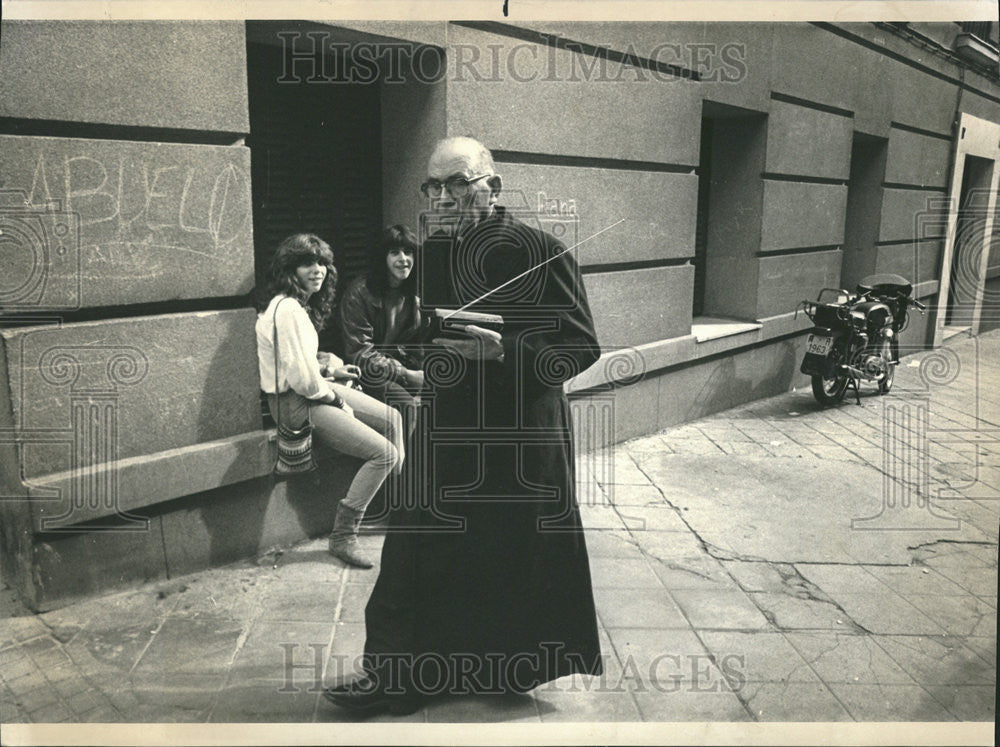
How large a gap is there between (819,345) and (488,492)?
556 cm

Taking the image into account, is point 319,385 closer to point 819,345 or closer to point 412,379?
point 412,379

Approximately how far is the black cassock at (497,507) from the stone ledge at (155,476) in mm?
1233

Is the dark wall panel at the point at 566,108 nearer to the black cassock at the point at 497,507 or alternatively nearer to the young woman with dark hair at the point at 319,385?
the young woman with dark hair at the point at 319,385

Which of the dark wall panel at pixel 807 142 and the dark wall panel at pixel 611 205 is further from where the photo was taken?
the dark wall panel at pixel 807 142

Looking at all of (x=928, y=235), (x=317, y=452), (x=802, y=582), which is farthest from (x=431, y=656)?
(x=928, y=235)

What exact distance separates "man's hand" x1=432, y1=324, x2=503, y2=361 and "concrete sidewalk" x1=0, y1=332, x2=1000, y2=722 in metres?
1.32

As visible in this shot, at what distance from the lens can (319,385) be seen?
373cm

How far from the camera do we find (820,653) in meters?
3.34

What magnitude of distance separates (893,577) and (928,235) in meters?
7.22

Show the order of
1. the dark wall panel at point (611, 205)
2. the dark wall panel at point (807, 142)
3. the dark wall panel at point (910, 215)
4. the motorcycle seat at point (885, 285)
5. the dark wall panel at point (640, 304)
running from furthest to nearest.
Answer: the dark wall panel at point (910, 215)
the motorcycle seat at point (885, 285)
the dark wall panel at point (807, 142)
the dark wall panel at point (640, 304)
the dark wall panel at point (611, 205)

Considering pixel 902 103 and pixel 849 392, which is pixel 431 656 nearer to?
pixel 849 392

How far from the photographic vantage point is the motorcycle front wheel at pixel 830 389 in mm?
7387

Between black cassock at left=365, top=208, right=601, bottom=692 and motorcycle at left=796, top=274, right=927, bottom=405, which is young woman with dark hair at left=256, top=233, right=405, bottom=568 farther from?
motorcycle at left=796, top=274, right=927, bottom=405

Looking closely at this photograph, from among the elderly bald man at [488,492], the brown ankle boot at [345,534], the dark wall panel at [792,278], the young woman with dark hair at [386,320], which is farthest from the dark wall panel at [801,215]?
the elderly bald man at [488,492]
